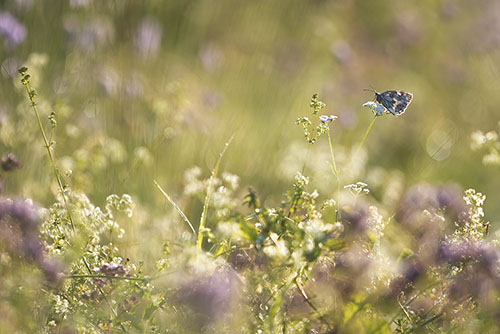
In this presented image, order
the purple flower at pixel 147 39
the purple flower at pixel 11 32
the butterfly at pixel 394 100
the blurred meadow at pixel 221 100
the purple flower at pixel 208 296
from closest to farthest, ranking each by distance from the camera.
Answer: the purple flower at pixel 208 296 < the butterfly at pixel 394 100 < the blurred meadow at pixel 221 100 < the purple flower at pixel 11 32 < the purple flower at pixel 147 39

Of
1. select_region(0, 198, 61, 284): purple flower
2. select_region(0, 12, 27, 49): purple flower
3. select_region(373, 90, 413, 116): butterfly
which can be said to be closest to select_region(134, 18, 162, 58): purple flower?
select_region(0, 12, 27, 49): purple flower

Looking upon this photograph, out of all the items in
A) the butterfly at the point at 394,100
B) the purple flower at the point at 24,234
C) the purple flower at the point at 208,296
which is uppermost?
the butterfly at the point at 394,100

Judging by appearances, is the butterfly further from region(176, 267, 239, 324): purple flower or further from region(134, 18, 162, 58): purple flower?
region(134, 18, 162, 58): purple flower

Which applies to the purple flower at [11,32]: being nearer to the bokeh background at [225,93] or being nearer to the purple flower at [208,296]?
the bokeh background at [225,93]

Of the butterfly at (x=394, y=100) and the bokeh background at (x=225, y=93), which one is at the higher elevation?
the bokeh background at (x=225, y=93)

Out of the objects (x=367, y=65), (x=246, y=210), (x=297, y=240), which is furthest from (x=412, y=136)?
(x=297, y=240)

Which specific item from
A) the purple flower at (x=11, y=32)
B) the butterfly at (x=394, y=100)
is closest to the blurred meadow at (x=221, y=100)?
the purple flower at (x=11, y=32)

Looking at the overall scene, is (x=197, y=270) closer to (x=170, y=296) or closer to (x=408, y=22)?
(x=170, y=296)
